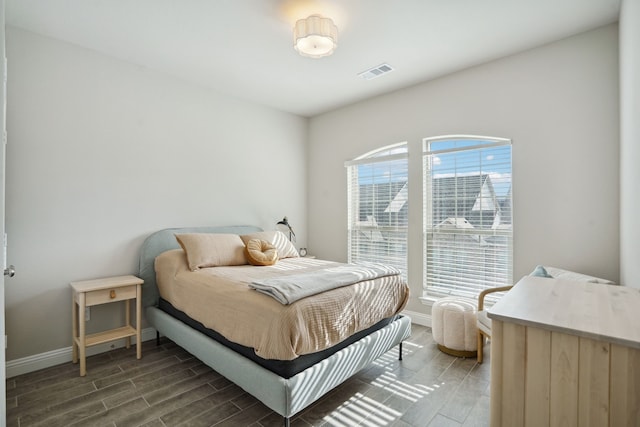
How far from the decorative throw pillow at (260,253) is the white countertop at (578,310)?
2245mm

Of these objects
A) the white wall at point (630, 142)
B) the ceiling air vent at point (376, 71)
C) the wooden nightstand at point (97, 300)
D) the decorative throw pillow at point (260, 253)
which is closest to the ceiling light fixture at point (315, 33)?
the ceiling air vent at point (376, 71)

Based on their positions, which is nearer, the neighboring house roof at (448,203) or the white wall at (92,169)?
the white wall at (92,169)

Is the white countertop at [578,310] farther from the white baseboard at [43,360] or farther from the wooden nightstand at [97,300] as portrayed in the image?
the white baseboard at [43,360]

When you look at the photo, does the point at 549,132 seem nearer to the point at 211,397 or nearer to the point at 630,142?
the point at 630,142

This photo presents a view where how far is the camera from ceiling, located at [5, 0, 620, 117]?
90.9 inches

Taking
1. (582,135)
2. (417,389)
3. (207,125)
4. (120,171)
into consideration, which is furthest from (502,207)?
(120,171)

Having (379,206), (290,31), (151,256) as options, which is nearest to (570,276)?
(379,206)

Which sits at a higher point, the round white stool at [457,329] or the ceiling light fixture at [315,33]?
the ceiling light fixture at [315,33]

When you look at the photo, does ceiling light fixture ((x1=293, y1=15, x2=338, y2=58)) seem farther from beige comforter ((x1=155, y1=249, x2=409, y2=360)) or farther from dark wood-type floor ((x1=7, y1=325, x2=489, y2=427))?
dark wood-type floor ((x1=7, y1=325, x2=489, y2=427))

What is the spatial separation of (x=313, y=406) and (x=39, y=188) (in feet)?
9.11

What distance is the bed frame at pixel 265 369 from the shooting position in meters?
1.81

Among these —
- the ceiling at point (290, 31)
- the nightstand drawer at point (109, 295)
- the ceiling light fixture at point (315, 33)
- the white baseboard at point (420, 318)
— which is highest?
the ceiling at point (290, 31)

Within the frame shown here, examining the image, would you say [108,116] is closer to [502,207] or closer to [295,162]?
[295,162]

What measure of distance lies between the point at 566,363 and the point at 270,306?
1400 millimetres
